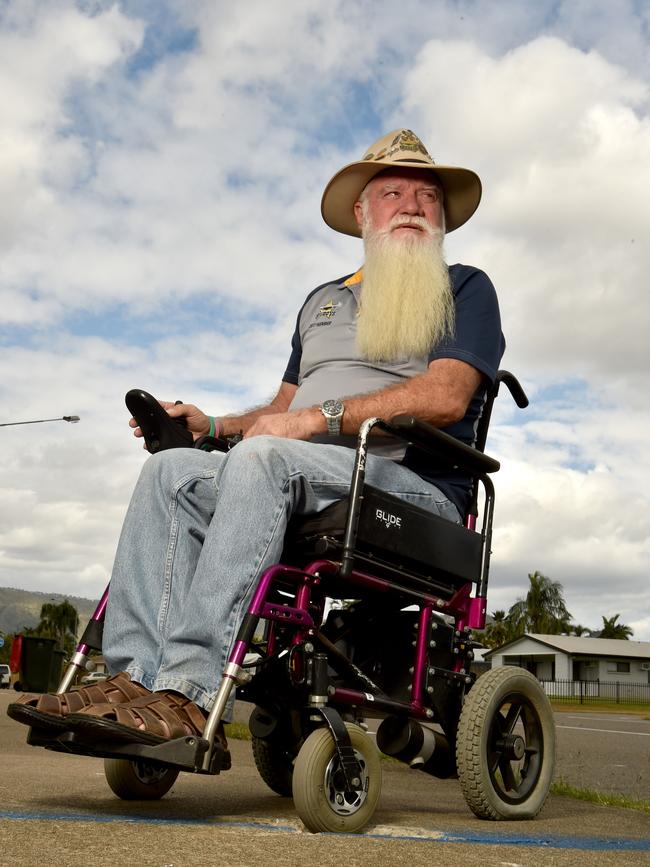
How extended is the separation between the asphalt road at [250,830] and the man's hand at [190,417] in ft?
4.23

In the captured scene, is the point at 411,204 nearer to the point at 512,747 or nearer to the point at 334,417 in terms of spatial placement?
the point at 334,417

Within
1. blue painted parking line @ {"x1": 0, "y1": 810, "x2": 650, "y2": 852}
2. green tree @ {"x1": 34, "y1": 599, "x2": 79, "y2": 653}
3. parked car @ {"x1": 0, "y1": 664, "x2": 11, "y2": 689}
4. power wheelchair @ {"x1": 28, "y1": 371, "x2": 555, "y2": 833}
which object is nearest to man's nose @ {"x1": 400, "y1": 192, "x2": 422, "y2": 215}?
power wheelchair @ {"x1": 28, "y1": 371, "x2": 555, "y2": 833}

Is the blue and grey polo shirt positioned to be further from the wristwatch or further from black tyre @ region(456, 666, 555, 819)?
black tyre @ region(456, 666, 555, 819)

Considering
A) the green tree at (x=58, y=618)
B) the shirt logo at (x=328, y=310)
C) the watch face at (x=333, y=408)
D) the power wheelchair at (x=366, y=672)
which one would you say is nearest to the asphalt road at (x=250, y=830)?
the power wheelchair at (x=366, y=672)

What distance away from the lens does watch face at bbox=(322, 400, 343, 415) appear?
10.9 ft

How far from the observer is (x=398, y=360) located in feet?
12.4

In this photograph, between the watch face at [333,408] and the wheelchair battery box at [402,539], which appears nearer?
the wheelchair battery box at [402,539]

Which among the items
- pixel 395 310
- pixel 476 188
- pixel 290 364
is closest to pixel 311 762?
pixel 395 310

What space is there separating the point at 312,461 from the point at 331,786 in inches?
36.7

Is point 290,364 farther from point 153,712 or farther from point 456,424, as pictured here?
point 153,712

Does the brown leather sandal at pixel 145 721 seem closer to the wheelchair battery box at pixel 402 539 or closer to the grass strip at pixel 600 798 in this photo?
the wheelchair battery box at pixel 402 539

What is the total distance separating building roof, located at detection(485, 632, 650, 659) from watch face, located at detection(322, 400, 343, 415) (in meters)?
73.5

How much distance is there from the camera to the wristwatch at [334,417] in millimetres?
3303

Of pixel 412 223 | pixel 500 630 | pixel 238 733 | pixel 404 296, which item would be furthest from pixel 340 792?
pixel 500 630
